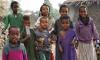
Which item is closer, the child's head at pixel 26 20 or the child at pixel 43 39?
the child at pixel 43 39

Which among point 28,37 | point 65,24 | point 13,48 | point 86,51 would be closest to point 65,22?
point 65,24

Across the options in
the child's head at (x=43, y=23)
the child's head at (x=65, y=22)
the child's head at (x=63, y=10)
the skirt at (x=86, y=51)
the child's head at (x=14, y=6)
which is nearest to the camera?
the child's head at (x=43, y=23)

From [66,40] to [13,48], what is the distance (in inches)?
87.5

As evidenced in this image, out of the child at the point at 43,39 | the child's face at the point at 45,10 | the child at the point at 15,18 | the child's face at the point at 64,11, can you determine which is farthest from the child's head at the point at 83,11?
the child at the point at 15,18

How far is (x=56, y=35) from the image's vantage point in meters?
9.48

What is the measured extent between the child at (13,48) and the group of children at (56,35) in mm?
902

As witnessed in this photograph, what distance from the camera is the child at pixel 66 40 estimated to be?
9.25 metres

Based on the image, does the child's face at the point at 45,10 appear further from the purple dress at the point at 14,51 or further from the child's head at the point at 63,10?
the purple dress at the point at 14,51

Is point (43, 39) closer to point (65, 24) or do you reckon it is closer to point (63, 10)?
point (65, 24)

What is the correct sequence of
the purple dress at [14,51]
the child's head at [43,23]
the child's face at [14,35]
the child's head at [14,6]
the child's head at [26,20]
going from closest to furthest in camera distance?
the child's face at [14,35]
the purple dress at [14,51]
the child's head at [43,23]
the child's head at [26,20]
the child's head at [14,6]

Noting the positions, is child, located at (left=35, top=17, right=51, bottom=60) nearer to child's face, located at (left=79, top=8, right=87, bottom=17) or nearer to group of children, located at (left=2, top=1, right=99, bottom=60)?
group of children, located at (left=2, top=1, right=99, bottom=60)

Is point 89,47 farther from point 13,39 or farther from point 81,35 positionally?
point 13,39

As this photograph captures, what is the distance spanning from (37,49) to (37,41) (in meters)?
→ 0.19

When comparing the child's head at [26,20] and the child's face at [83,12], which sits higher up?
the child's face at [83,12]
